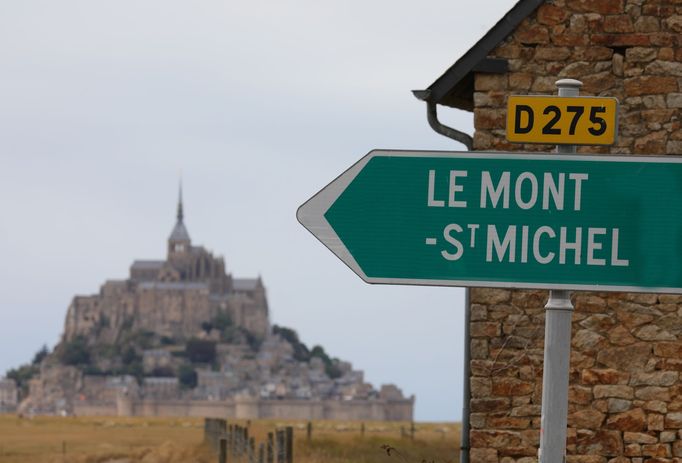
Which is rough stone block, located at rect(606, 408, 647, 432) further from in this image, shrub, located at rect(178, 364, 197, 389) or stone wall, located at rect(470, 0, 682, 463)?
shrub, located at rect(178, 364, 197, 389)

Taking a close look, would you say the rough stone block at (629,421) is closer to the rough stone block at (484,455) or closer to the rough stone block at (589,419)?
the rough stone block at (589,419)

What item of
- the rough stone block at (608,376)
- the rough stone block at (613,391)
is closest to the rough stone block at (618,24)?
the rough stone block at (608,376)

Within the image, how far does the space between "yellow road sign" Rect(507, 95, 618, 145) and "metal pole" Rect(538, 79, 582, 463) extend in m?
0.48

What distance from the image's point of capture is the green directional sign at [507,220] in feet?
13.2

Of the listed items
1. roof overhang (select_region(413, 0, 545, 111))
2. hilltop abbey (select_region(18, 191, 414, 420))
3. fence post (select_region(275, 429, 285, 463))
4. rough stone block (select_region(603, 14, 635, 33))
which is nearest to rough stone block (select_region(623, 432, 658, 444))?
roof overhang (select_region(413, 0, 545, 111))

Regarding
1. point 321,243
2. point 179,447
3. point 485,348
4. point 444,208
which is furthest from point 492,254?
point 179,447

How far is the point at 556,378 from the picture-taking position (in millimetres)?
4051

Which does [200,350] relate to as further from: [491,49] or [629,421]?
[629,421]

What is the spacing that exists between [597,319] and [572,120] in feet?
20.1

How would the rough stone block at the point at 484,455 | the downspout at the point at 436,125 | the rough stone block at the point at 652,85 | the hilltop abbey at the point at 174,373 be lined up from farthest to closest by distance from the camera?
the hilltop abbey at the point at 174,373 → the downspout at the point at 436,125 → the rough stone block at the point at 652,85 → the rough stone block at the point at 484,455

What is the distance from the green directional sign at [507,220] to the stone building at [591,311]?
5.98 metres

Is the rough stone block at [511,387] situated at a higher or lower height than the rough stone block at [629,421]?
higher

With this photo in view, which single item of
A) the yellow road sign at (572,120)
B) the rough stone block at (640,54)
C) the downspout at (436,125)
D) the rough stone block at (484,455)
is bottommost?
the rough stone block at (484,455)

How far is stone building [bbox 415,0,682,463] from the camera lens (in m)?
10.1
